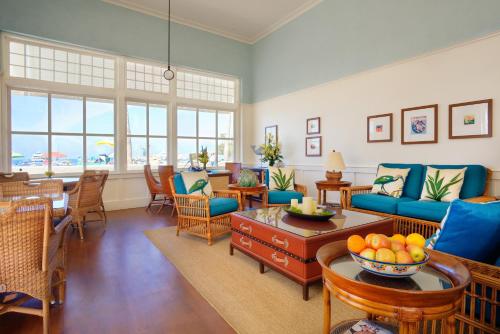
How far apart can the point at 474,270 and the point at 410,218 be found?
86.3 inches

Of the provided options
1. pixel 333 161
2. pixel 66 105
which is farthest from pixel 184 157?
pixel 333 161

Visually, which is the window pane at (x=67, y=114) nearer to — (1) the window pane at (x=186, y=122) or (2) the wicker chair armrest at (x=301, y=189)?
(1) the window pane at (x=186, y=122)

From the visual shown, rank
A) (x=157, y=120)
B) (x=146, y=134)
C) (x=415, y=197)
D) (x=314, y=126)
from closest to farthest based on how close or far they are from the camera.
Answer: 1. (x=415, y=197)
2. (x=314, y=126)
3. (x=146, y=134)
4. (x=157, y=120)

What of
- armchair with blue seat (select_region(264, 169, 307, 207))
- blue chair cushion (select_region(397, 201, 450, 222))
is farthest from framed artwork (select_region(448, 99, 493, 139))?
armchair with blue seat (select_region(264, 169, 307, 207))

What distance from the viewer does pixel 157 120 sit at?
608 cm

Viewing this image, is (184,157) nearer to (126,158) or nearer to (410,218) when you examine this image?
(126,158)

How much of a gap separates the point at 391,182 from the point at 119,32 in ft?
18.8

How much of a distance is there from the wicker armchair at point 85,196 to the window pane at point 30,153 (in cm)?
179

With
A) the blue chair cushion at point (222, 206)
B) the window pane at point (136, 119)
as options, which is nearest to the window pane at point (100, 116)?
the window pane at point (136, 119)

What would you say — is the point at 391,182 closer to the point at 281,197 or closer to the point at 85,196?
the point at 281,197

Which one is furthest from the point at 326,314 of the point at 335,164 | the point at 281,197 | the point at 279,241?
the point at 335,164

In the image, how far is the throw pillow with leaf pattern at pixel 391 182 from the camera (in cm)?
368

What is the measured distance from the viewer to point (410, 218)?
320cm

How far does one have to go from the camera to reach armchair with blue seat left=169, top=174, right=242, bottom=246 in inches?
131
